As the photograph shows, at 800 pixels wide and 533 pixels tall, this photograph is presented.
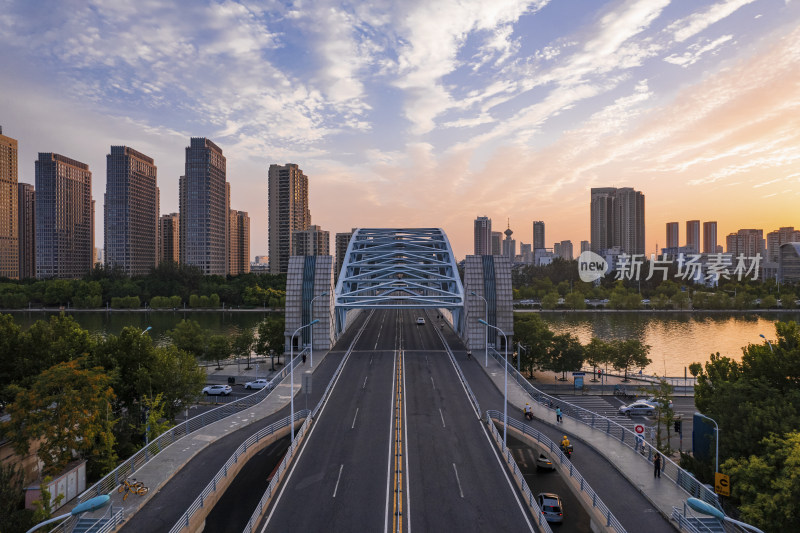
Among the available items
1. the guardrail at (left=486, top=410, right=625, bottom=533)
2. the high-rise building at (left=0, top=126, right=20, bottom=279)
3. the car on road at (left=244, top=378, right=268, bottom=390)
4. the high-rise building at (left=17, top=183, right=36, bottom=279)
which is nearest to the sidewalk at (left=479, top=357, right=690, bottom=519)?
the guardrail at (left=486, top=410, right=625, bottom=533)

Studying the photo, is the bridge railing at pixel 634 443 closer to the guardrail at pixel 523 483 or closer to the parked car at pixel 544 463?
the parked car at pixel 544 463

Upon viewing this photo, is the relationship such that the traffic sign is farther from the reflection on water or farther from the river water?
the river water

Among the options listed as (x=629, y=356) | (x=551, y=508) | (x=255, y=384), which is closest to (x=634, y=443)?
(x=551, y=508)

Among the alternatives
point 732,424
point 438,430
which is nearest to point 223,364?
point 438,430

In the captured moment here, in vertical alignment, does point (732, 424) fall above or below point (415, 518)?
above

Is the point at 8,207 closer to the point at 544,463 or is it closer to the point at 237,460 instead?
the point at 237,460

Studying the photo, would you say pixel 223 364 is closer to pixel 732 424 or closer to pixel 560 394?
pixel 560 394

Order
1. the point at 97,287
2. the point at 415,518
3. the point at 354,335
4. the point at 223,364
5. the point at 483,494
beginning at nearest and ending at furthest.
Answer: the point at 415,518
the point at 483,494
the point at 223,364
the point at 354,335
the point at 97,287

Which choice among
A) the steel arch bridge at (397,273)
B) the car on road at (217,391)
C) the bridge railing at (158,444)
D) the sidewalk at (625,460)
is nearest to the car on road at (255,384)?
the car on road at (217,391)
